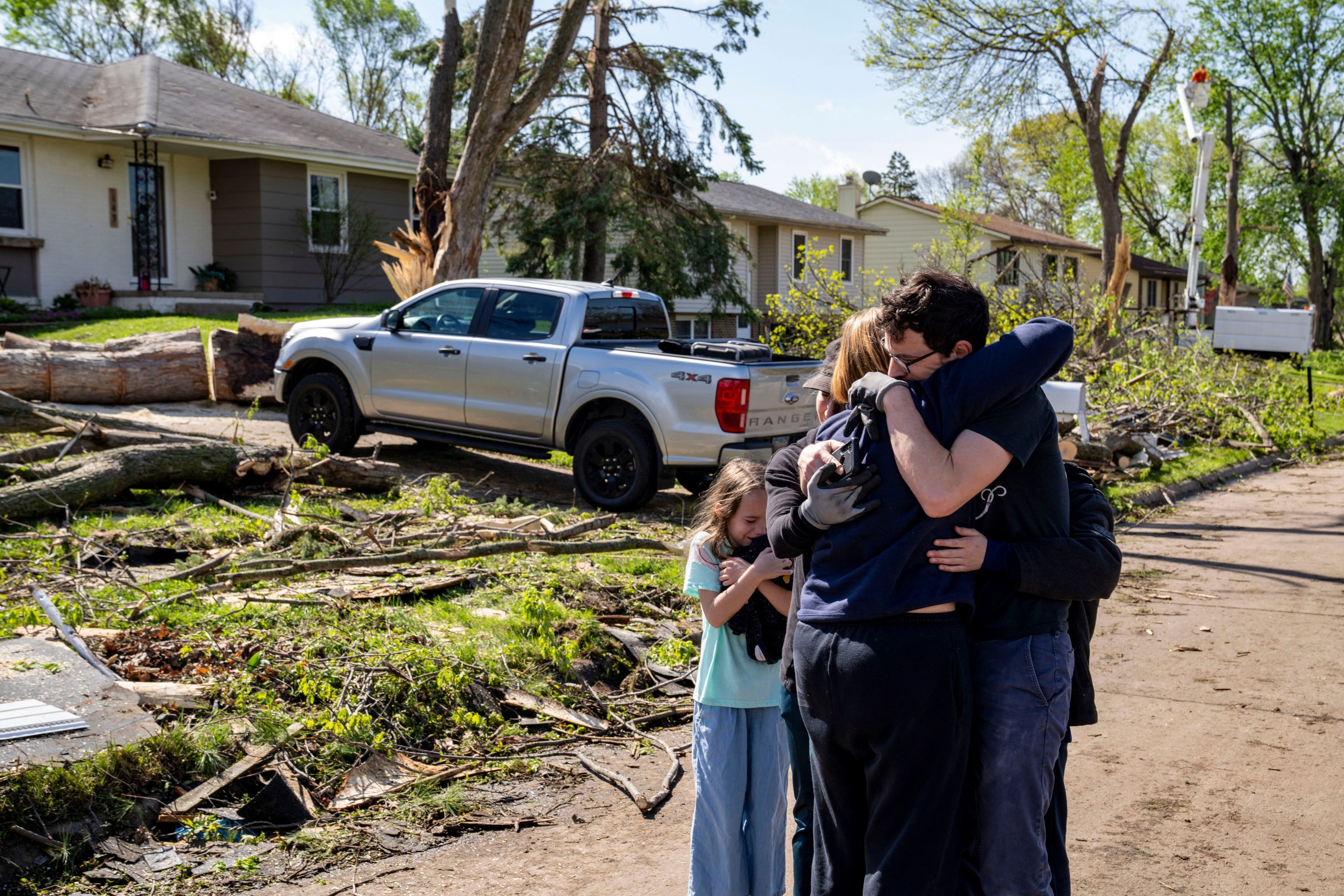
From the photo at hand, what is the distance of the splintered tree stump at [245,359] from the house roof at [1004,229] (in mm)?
28602

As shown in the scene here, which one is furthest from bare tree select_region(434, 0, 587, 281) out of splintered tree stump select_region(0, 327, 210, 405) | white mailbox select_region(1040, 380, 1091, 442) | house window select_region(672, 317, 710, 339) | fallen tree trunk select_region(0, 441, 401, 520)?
house window select_region(672, 317, 710, 339)

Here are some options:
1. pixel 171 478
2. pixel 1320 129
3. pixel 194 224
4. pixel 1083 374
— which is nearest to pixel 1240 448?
pixel 1083 374

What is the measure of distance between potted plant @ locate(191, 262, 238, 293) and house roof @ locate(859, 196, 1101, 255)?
24.9m

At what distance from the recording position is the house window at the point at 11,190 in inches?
821

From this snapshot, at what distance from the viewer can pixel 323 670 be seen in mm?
5242

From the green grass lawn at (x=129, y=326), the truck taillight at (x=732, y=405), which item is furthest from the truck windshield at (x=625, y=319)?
the green grass lawn at (x=129, y=326)

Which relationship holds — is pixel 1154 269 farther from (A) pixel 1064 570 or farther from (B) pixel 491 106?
(A) pixel 1064 570

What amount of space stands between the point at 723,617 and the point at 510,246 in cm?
2537

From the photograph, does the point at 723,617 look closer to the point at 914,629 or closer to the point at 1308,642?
the point at 914,629

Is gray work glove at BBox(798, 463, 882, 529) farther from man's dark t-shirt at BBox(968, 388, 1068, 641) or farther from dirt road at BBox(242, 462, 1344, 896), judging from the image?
dirt road at BBox(242, 462, 1344, 896)

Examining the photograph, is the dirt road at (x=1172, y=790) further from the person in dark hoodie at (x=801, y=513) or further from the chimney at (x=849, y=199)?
the chimney at (x=849, y=199)

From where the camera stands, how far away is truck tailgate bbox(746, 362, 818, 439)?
9.89 m

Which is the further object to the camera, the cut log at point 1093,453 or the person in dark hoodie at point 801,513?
the cut log at point 1093,453

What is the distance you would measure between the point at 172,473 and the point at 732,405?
4620 mm
